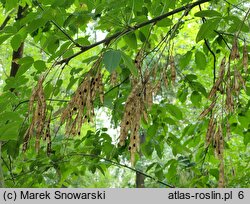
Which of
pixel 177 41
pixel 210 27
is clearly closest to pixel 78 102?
pixel 210 27

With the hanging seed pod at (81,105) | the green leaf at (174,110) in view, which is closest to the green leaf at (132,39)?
the green leaf at (174,110)

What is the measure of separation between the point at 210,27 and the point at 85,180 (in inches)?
262

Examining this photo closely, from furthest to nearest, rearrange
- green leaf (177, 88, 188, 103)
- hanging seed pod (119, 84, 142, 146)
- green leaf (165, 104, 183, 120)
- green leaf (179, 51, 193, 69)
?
green leaf (177, 88, 188, 103)
green leaf (179, 51, 193, 69)
green leaf (165, 104, 183, 120)
hanging seed pod (119, 84, 142, 146)

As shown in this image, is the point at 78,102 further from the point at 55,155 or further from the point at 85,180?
the point at 85,180

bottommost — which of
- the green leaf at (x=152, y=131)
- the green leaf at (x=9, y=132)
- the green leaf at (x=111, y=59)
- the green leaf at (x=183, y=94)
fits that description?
the green leaf at (x=9, y=132)

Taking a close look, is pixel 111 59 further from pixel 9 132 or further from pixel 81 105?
pixel 9 132

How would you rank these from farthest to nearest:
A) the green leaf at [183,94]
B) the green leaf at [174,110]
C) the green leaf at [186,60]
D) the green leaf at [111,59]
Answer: the green leaf at [183,94]
the green leaf at [186,60]
the green leaf at [174,110]
the green leaf at [111,59]

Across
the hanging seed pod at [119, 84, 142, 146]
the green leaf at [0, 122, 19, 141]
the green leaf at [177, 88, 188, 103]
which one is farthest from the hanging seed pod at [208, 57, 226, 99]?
the green leaf at [177, 88, 188, 103]

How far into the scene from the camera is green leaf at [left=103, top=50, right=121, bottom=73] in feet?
3.93

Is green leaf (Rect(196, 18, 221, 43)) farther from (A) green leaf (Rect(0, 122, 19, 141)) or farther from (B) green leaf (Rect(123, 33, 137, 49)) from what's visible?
(A) green leaf (Rect(0, 122, 19, 141))

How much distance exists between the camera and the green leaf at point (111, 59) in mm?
1197

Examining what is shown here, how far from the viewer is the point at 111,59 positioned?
122 cm

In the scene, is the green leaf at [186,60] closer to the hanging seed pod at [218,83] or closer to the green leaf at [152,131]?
the green leaf at [152,131]

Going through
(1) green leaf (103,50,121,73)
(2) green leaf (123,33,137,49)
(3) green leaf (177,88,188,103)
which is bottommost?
Result: (1) green leaf (103,50,121,73)
